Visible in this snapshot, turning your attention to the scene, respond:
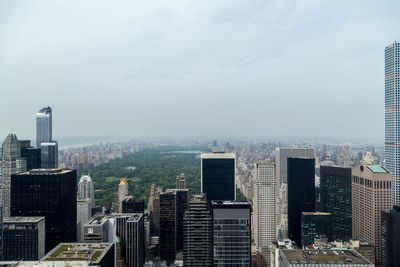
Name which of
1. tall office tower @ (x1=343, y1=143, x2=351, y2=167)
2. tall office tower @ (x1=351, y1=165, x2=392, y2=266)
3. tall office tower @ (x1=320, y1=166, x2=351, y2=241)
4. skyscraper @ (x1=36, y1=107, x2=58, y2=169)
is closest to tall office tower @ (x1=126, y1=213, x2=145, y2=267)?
skyscraper @ (x1=36, y1=107, x2=58, y2=169)

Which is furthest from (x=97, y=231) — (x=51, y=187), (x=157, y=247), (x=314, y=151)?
(x=314, y=151)

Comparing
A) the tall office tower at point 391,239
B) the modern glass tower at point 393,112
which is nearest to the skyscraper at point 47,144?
the tall office tower at point 391,239

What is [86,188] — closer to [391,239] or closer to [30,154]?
[30,154]

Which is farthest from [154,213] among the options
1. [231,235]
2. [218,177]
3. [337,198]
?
[337,198]

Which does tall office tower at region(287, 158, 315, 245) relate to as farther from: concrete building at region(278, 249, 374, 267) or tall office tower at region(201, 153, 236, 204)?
concrete building at region(278, 249, 374, 267)

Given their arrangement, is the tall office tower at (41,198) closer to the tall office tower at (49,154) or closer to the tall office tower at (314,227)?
the tall office tower at (49,154)

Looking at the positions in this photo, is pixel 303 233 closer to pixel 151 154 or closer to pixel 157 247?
pixel 157 247
